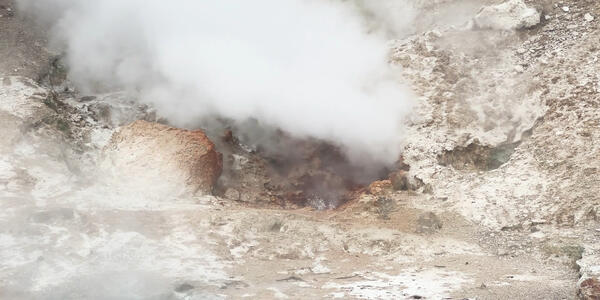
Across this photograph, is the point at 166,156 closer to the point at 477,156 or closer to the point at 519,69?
the point at 477,156

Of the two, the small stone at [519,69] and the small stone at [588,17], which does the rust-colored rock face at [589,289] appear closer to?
the small stone at [519,69]

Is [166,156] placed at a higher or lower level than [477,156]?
lower

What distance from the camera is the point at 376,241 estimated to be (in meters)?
7.50

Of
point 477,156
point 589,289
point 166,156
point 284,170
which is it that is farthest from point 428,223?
point 166,156

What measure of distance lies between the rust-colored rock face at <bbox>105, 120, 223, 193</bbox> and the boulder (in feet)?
19.1

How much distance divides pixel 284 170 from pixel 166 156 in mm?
2244

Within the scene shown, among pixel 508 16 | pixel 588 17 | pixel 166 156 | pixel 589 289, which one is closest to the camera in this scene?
pixel 589 289

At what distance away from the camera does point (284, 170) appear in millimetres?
10102

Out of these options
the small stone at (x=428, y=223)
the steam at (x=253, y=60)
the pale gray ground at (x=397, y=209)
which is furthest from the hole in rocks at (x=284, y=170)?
the small stone at (x=428, y=223)

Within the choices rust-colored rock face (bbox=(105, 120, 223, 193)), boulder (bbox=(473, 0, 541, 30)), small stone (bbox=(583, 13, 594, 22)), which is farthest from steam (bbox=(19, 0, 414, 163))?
small stone (bbox=(583, 13, 594, 22))

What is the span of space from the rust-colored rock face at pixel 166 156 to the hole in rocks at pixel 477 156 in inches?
149

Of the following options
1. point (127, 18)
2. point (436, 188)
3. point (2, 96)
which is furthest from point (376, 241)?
point (127, 18)

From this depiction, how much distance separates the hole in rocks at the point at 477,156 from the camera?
8.90 m

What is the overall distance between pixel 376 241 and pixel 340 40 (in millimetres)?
5740
